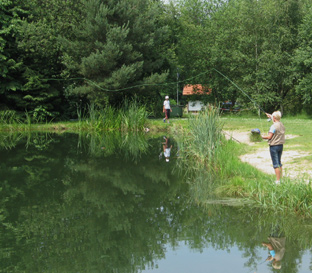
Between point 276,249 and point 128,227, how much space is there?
2.22m

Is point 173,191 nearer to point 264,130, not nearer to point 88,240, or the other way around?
point 88,240

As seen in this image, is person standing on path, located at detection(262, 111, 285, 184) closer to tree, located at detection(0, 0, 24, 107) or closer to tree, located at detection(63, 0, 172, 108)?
tree, located at detection(63, 0, 172, 108)

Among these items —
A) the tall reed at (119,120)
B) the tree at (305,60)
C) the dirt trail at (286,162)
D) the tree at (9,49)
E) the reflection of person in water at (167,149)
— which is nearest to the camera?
the dirt trail at (286,162)

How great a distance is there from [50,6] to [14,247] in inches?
879

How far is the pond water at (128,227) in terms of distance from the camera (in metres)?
5.25

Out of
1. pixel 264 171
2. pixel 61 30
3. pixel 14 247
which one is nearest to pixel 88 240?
pixel 14 247

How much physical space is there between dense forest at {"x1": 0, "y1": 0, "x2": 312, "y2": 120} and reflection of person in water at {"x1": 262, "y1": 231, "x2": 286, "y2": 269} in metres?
15.5

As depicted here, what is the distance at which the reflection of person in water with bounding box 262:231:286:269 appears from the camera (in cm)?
514

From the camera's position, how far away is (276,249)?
5.55 m

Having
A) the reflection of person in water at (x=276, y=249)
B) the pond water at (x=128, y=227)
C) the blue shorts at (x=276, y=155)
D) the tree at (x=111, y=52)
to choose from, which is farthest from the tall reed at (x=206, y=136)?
the tree at (x=111, y=52)

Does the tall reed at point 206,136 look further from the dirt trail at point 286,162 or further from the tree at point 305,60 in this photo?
the tree at point 305,60

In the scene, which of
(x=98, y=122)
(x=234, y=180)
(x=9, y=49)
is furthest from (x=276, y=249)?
(x=9, y=49)

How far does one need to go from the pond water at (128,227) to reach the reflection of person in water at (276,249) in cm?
1

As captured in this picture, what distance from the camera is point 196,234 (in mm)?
6258
